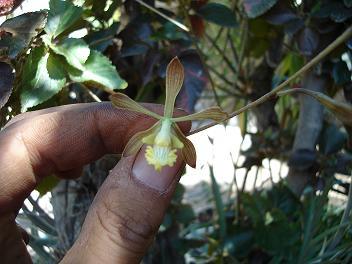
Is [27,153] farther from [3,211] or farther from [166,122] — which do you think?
[166,122]

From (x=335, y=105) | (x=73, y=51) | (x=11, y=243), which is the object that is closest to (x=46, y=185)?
(x=11, y=243)

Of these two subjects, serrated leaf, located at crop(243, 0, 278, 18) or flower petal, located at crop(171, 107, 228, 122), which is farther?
serrated leaf, located at crop(243, 0, 278, 18)

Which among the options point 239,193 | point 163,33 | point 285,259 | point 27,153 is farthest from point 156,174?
point 239,193


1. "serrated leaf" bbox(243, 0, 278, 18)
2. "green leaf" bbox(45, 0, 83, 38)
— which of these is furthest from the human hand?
"serrated leaf" bbox(243, 0, 278, 18)

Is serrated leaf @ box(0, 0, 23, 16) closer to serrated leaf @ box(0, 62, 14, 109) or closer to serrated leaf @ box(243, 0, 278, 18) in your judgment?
serrated leaf @ box(0, 62, 14, 109)

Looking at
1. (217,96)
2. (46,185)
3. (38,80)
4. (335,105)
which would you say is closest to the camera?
(335,105)

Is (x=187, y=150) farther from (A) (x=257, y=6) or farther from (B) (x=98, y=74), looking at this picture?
(A) (x=257, y=6)
